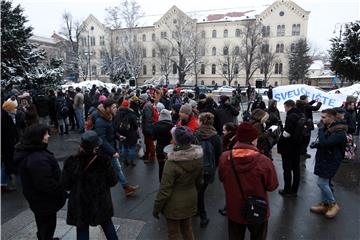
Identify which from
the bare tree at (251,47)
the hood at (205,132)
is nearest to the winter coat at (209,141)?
the hood at (205,132)

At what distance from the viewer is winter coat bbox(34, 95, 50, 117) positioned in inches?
402

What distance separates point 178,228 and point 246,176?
1.10 meters

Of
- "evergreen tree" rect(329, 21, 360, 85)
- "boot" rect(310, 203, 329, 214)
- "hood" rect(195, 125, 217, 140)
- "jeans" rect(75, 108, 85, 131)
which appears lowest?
"boot" rect(310, 203, 329, 214)

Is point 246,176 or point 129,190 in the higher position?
point 246,176

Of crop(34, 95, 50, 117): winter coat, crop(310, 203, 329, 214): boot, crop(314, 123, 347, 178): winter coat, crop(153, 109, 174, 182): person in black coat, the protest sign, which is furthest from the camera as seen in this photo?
the protest sign

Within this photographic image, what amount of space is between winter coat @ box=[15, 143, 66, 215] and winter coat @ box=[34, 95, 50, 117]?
752cm

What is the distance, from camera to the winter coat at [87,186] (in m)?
3.09

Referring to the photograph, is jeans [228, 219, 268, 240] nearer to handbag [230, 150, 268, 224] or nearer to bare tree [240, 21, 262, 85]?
handbag [230, 150, 268, 224]

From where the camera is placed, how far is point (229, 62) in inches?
2406

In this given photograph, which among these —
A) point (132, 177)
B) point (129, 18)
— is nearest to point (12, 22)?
point (132, 177)

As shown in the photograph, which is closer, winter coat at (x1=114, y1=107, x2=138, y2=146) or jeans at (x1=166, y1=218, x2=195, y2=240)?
jeans at (x1=166, y1=218, x2=195, y2=240)

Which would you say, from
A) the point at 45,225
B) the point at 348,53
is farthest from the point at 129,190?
the point at 348,53

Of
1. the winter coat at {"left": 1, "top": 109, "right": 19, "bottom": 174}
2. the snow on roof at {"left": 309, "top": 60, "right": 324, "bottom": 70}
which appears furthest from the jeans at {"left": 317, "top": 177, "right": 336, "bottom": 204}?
→ the snow on roof at {"left": 309, "top": 60, "right": 324, "bottom": 70}

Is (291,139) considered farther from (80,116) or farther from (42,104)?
(80,116)
